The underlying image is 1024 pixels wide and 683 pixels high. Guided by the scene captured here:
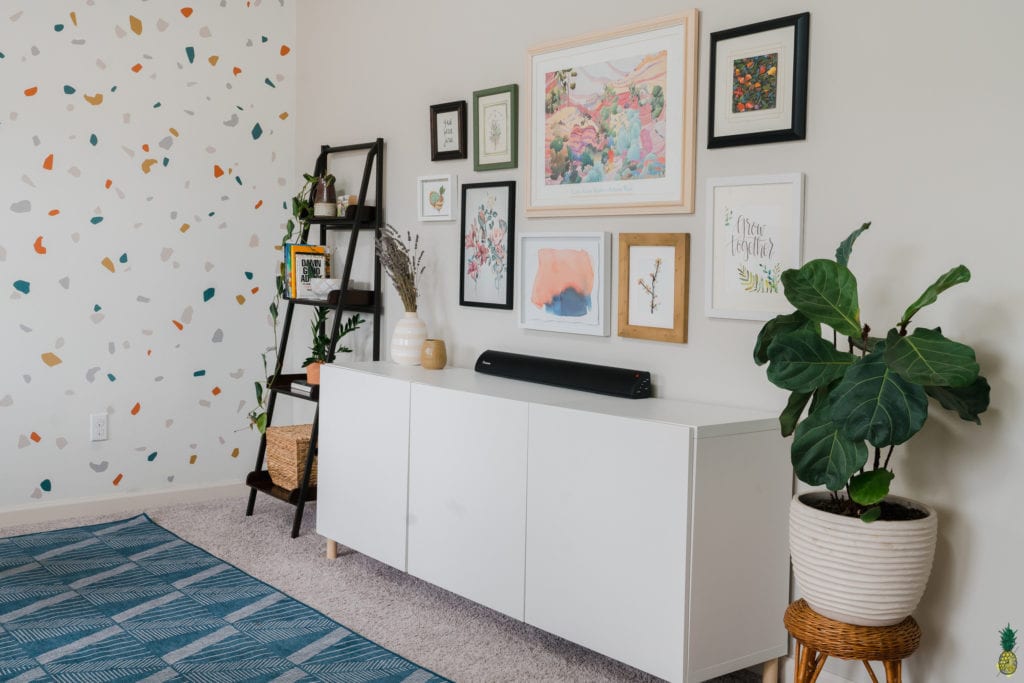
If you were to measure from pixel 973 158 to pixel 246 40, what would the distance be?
328 centimetres

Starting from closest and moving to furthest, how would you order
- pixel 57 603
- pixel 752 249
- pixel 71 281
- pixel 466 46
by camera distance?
pixel 752 249 < pixel 57 603 < pixel 466 46 < pixel 71 281

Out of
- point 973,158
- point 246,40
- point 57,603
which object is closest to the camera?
point 973,158

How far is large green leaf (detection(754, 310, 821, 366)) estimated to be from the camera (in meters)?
2.15

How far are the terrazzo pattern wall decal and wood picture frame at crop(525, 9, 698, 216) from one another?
173cm

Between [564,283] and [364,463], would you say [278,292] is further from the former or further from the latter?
[564,283]

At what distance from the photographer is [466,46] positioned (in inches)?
137

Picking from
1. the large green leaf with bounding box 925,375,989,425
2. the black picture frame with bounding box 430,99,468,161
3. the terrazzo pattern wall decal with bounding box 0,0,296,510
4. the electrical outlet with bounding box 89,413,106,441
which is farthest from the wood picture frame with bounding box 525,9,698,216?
the electrical outlet with bounding box 89,413,106,441

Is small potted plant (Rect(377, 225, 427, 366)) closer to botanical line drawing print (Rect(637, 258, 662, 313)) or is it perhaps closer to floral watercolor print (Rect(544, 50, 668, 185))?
floral watercolor print (Rect(544, 50, 668, 185))

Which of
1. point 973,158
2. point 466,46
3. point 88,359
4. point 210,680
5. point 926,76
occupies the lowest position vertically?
point 210,680

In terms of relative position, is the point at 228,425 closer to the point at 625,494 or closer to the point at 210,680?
the point at 210,680

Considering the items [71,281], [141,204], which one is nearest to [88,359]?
[71,281]

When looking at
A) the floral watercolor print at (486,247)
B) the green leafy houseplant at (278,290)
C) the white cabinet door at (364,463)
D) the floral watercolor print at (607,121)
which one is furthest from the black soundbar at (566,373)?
the green leafy houseplant at (278,290)

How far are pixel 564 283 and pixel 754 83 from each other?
0.89 metres

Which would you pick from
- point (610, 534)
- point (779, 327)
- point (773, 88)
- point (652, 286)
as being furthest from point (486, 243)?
point (779, 327)
